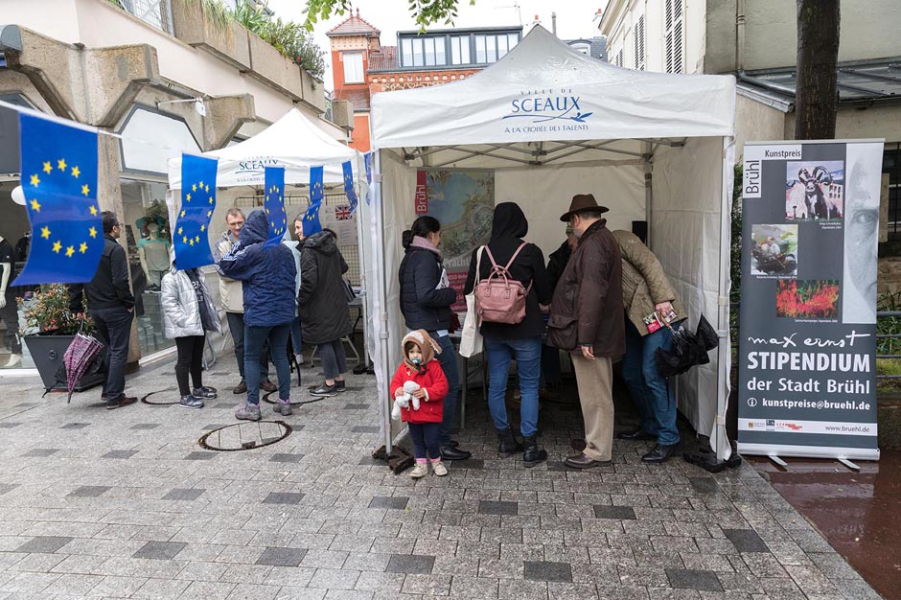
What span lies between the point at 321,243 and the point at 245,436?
208 cm

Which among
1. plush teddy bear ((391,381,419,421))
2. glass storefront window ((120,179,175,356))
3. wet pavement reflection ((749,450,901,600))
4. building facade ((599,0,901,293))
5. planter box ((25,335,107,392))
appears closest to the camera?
wet pavement reflection ((749,450,901,600))

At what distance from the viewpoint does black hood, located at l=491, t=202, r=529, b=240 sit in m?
4.31

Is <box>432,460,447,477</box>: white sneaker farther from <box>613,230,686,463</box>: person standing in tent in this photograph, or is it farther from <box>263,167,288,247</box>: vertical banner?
<box>263,167,288,247</box>: vertical banner

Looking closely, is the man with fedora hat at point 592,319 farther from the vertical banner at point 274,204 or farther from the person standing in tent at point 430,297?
the vertical banner at point 274,204

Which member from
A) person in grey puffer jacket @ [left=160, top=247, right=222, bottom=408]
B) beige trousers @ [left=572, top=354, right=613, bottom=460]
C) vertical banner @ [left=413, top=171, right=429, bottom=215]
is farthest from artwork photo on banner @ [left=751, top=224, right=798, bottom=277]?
person in grey puffer jacket @ [left=160, top=247, right=222, bottom=408]

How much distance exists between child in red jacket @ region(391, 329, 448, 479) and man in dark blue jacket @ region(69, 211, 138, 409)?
133 inches

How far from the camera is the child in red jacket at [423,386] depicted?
4016mm

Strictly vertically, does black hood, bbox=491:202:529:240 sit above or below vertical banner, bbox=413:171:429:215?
below

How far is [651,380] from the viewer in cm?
436

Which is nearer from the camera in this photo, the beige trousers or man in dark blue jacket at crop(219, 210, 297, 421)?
the beige trousers

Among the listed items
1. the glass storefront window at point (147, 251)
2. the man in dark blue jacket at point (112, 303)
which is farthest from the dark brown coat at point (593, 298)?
the glass storefront window at point (147, 251)

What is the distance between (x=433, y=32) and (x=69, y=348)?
94.0 feet

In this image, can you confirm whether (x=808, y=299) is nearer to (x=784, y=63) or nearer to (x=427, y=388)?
(x=427, y=388)

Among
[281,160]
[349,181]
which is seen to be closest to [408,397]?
[349,181]
